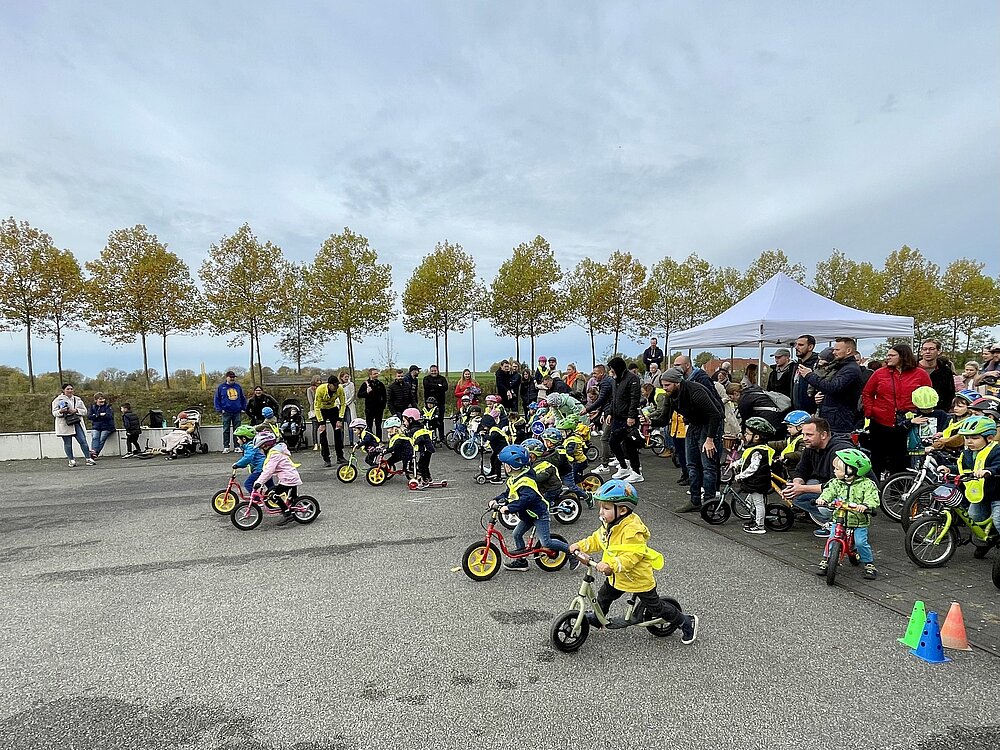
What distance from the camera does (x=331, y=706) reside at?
2977 mm

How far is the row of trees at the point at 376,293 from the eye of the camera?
18.9m

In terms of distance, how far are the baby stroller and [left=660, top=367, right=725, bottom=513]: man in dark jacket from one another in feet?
31.7

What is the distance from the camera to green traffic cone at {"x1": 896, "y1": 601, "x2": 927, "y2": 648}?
11.2 feet

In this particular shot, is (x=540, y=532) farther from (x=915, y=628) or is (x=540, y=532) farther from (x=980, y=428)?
(x=980, y=428)

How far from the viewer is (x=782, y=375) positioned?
31.5ft

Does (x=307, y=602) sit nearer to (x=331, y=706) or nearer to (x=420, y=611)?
(x=420, y=611)

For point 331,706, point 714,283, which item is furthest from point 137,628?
point 714,283

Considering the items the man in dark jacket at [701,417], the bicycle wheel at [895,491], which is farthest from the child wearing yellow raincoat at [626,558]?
the bicycle wheel at [895,491]

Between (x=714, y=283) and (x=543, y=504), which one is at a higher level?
(x=714, y=283)

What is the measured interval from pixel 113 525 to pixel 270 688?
5268mm

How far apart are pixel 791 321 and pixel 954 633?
7885 millimetres

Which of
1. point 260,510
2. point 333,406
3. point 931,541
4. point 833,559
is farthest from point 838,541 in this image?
point 333,406

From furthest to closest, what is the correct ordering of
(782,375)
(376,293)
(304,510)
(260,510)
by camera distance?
1. (376,293)
2. (782,375)
3. (304,510)
4. (260,510)

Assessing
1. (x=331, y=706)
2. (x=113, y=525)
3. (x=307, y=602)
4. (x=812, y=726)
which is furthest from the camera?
(x=113, y=525)
